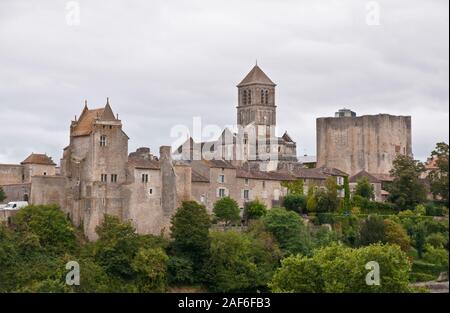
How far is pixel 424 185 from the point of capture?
229 feet

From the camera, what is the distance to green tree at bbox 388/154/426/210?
68625mm

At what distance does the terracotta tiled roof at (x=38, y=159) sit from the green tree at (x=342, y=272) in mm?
20466

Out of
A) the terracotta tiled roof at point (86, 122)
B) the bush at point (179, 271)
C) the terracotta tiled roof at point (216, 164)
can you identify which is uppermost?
the terracotta tiled roof at point (86, 122)

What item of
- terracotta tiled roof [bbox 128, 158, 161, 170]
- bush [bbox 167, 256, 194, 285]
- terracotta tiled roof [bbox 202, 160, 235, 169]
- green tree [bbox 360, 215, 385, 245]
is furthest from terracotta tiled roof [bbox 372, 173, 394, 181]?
bush [bbox 167, 256, 194, 285]

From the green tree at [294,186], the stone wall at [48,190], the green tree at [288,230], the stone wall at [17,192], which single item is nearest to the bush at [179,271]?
the green tree at [288,230]

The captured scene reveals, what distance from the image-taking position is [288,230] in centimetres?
5984

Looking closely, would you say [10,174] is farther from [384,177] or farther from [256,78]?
[256,78]

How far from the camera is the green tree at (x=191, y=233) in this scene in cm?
5597

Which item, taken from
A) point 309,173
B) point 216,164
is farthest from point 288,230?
point 309,173

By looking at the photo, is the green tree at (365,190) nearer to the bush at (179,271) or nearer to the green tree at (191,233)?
the green tree at (191,233)

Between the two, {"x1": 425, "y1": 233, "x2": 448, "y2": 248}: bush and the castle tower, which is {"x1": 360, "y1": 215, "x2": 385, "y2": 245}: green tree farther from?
the castle tower

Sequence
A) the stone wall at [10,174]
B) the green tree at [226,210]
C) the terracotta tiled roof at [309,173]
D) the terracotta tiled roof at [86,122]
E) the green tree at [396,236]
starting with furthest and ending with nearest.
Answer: the terracotta tiled roof at [309,173], the green tree at [226,210], the stone wall at [10,174], the green tree at [396,236], the terracotta tiled roof at [86,122]

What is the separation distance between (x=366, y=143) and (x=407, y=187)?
1400 centimetres
